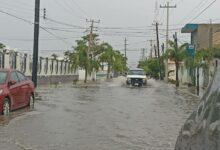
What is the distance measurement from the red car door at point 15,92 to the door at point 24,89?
285 millimetres

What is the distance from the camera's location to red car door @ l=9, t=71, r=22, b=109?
17.3m

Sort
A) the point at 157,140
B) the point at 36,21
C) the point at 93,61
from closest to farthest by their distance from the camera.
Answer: the point at 157,140, the point at 36,21, the point at 93,61

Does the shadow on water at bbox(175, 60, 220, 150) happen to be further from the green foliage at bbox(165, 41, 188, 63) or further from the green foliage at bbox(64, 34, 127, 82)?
the green foliage at bbox(64, 34, 127, 82)

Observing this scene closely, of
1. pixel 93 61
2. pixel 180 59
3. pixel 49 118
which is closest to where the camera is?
pixel 49 118

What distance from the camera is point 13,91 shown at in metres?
17.4

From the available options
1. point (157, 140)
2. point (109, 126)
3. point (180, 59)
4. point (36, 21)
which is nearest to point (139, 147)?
point (157, 140)

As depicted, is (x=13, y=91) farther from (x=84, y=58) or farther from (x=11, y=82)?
(x=84, y=58)

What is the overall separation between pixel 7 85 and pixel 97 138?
18.9ft

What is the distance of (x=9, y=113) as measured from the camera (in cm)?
1720

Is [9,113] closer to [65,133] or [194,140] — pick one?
[65,133]

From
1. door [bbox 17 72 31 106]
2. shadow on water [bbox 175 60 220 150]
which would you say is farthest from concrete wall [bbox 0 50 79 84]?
shadow on water [bbox 175 60 220 150]

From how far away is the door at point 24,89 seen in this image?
1861 centimetres

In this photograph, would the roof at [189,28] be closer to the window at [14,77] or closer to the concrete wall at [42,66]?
the concrete wall at [42,66]

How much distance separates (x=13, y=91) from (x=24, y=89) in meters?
1.41
